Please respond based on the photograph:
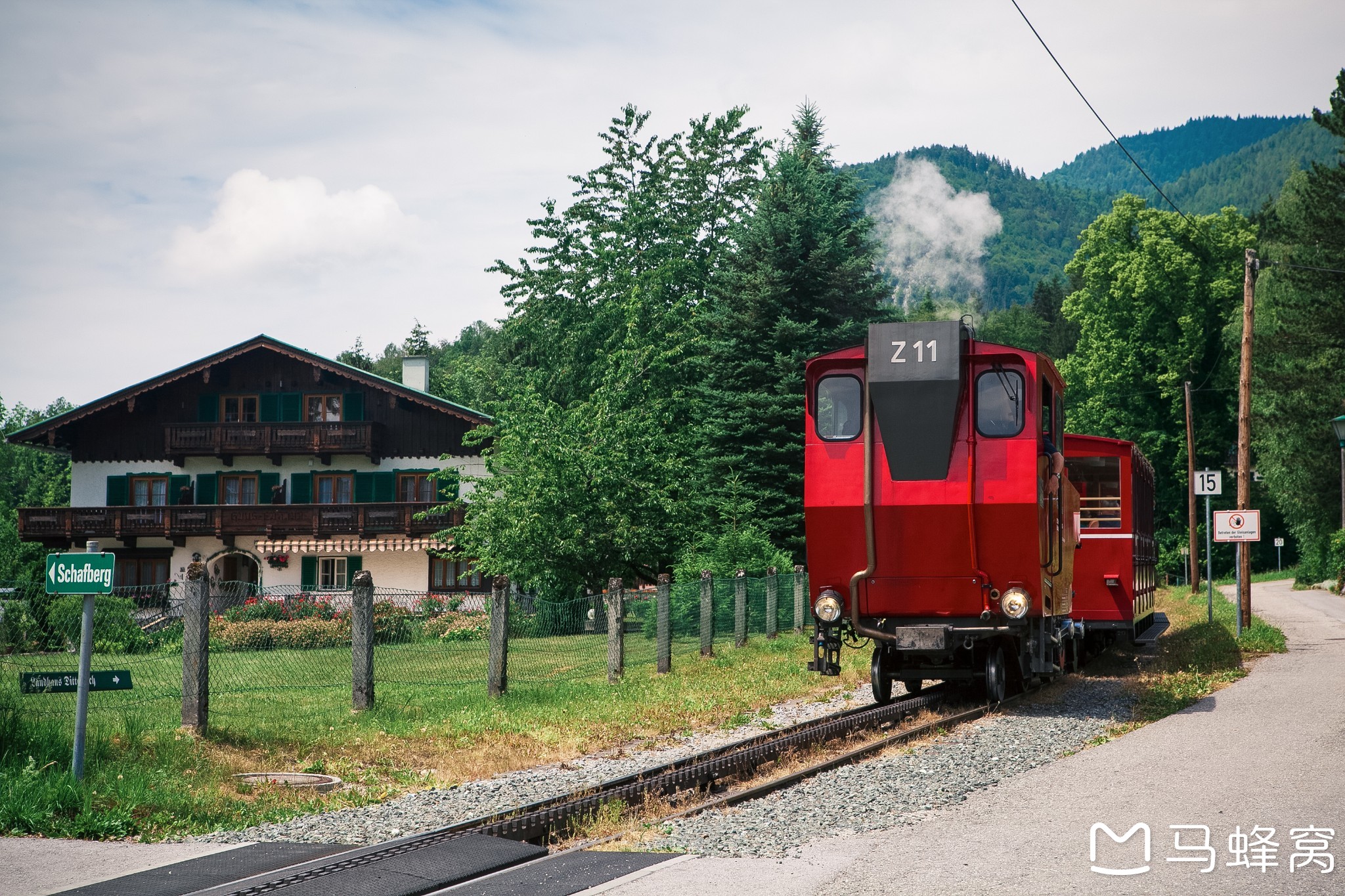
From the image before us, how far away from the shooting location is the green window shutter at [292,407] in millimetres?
42844

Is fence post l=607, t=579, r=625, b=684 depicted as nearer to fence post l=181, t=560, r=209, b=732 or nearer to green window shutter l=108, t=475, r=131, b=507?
fence post l=181, t=560, r=209, b=732

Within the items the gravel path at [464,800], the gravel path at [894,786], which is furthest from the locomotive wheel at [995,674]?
the gravel path at [464,800]

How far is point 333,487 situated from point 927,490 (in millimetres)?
32707

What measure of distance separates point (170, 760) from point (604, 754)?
12.9 ft

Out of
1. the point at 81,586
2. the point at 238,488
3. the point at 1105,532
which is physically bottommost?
the point at 81,586

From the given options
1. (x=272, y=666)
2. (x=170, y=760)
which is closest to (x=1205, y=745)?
(x=170, y=760)

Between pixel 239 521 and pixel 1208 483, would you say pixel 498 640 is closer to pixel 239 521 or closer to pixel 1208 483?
pixel 1208 483

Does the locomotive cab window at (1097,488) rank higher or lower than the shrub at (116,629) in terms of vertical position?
higher

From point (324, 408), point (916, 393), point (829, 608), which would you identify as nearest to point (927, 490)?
point (916, 393)

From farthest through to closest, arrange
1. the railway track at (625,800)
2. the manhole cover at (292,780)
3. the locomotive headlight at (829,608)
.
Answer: the locomotive headlight at (829,608) < the manhole cover at (292,780) < the railway track at (625,800)

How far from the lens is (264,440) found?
42188mm

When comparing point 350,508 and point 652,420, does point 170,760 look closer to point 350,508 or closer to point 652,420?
point 652,420

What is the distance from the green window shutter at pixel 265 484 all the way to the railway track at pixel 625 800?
1305 inches

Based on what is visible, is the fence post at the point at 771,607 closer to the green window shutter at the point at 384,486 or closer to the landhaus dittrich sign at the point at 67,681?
the landhaus dittrich sign at the point at 67,681
